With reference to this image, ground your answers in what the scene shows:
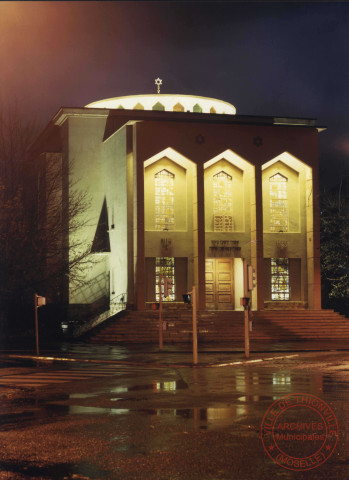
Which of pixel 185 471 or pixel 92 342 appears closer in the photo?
pixel 185 471

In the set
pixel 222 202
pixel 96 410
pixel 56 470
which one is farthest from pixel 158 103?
pixel 56 470

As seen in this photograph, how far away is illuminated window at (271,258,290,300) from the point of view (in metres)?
42.9

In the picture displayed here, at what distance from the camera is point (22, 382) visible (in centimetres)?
1716

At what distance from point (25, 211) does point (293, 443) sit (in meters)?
27.7

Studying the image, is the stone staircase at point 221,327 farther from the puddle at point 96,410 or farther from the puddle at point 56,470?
the puddle at point 56,470

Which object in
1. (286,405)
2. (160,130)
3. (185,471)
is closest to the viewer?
(185,471)

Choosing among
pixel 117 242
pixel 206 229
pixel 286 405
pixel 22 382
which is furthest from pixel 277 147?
pixel 286 405

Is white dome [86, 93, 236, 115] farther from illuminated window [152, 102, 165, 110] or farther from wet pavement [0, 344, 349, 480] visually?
wet pavement [0, 344, 349, 480]

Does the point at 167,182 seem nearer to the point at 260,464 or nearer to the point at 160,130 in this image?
the point at 160,130

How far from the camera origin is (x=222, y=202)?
43.0 m

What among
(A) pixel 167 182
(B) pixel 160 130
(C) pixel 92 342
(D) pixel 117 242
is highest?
(B) pixel 160 130

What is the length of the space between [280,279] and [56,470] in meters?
36.3

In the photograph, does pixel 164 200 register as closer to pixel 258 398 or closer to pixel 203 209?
pixel 203 209

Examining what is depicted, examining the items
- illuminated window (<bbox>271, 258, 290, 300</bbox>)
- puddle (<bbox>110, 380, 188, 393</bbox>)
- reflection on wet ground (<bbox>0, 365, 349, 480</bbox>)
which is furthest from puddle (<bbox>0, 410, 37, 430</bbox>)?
illuminated window (<bbox>271, 258, 290, 300</bbox>)
